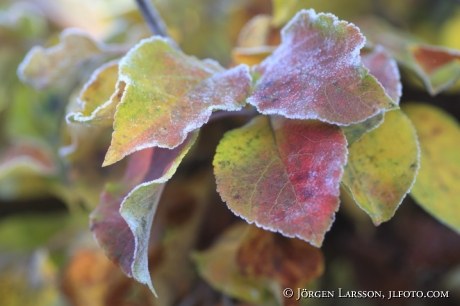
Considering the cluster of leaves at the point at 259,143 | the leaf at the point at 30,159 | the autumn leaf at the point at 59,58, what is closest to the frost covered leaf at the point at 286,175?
the cluster of leaves at the point at 259,143

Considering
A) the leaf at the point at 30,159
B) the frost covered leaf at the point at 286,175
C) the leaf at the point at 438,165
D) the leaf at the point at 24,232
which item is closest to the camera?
the frost covered leaf at the point at 286,175

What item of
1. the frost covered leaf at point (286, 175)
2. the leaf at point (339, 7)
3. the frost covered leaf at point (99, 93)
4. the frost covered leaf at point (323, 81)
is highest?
the frost covered leaf at point (99, 93)

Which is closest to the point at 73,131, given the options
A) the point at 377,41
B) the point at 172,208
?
the point at 172,208

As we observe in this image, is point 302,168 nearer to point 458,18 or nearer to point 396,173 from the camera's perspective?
point 396,173

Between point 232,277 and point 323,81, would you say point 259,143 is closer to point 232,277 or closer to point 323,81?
point 323,81

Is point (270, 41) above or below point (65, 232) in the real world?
above

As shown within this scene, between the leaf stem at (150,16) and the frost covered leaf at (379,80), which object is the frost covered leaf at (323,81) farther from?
the leaf stem at (150,16)
